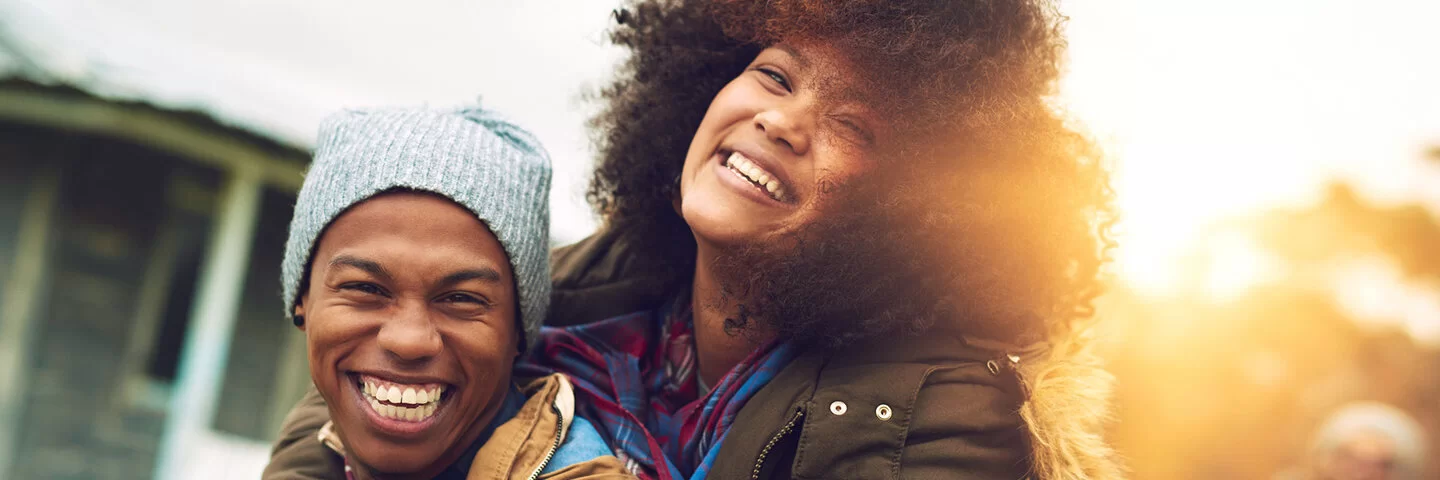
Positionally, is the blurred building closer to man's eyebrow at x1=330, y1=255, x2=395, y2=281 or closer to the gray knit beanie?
the gray knit beanie

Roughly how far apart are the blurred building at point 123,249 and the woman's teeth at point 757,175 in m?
4.96

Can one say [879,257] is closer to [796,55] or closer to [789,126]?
[789,126]

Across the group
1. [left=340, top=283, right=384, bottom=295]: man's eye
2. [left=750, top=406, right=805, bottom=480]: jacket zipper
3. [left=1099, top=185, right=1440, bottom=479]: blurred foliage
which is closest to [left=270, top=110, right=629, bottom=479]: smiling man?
[left=340, top=283, right=384, bottom=295]: man's eye

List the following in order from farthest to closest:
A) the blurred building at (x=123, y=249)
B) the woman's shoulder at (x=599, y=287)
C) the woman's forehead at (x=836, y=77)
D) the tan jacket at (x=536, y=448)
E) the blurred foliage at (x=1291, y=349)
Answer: the blurred foliage at (x=1291, y=349)
the blurred building at (x=123, y=249)
the woman's shoulder at (x=599, y=287)
the woman's forehead at (x=836, y=77)
the tan jacket at (x=536, y=448)

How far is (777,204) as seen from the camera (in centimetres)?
260

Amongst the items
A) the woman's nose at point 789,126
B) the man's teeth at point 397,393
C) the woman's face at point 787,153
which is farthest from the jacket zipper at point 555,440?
the woman's nose at point 789,126

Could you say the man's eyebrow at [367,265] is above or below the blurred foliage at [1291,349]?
below

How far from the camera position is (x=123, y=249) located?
7.64 metres

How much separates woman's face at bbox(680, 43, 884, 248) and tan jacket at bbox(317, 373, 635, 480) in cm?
56

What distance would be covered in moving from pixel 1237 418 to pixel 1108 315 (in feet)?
127

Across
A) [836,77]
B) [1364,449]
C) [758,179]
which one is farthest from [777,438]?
[1364,449]

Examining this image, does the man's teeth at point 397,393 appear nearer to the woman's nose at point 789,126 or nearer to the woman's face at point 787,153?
the woman's face at point 787,153

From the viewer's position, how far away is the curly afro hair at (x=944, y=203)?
2600mm

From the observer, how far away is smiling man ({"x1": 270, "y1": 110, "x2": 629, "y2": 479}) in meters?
2.31
